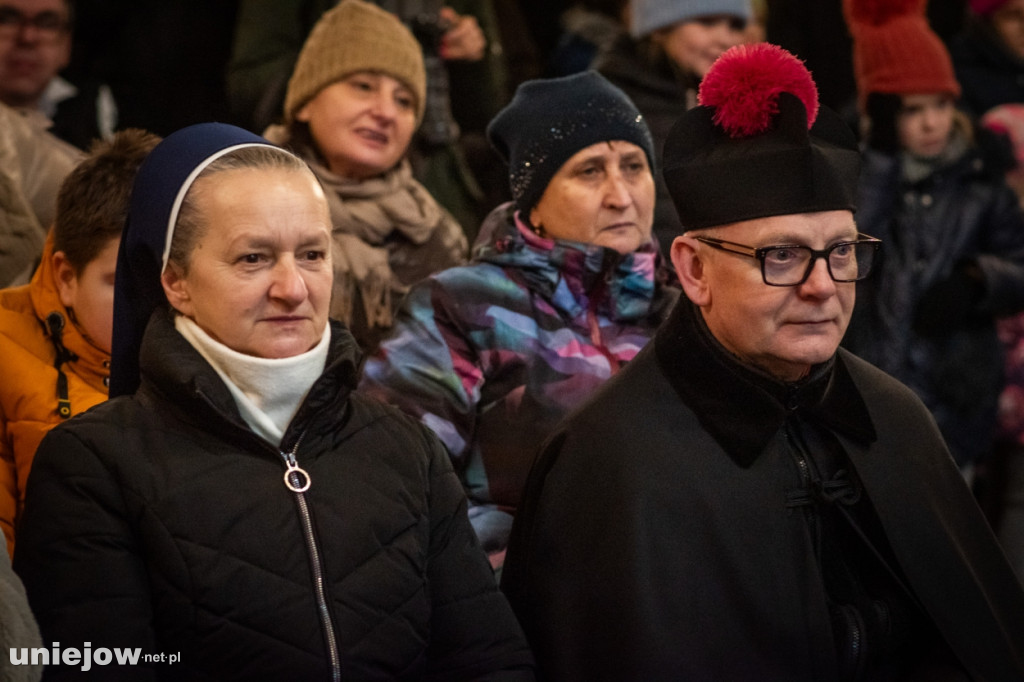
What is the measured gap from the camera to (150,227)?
2590 mm

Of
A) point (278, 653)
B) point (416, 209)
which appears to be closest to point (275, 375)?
point (278, 653)

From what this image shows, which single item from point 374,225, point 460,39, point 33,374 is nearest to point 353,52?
point 374,225

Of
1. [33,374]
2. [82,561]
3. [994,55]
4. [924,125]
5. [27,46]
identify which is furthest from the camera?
[994,55]

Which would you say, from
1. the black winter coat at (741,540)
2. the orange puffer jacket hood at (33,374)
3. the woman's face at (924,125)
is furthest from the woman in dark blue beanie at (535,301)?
the woman's face at (924,125)

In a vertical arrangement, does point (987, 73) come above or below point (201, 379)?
above

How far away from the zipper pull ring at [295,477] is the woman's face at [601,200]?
149 centimetres

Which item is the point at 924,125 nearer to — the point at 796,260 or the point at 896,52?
the point at 896,52

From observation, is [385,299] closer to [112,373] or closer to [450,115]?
[450,115]

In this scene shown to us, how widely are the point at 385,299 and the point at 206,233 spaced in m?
1.78

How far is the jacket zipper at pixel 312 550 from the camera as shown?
239cm

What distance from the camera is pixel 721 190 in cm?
282

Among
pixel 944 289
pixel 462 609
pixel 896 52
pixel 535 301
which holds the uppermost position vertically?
pixel 896 52

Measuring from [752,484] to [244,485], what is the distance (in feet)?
3.34

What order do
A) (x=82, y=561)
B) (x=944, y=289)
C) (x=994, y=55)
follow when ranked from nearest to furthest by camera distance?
(x=82, y=561) < (x=944, y=289) < (x=994, y=55)
